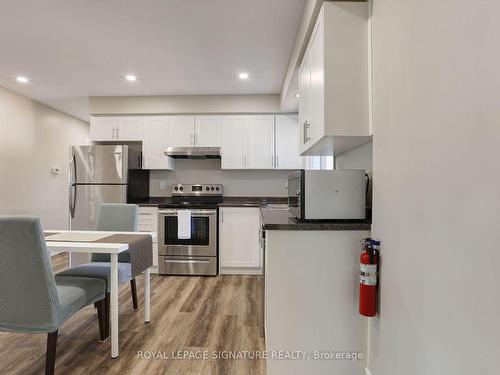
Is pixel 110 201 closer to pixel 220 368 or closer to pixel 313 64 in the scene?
pixel 220 368

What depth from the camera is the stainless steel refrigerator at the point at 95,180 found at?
3.65 m

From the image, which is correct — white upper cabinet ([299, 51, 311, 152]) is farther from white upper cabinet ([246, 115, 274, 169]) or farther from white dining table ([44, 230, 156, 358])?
white upper cabinet ([246, 115, 274, 169])

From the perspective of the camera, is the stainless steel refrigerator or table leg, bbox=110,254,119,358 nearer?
table leg, bbox=110,254,119,358

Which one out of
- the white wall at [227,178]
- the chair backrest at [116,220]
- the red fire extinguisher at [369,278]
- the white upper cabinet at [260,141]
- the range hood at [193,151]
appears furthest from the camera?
the white wall at [227,178]

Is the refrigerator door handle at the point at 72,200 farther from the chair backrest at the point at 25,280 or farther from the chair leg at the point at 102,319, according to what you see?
the chair backrest at the point at 25,280

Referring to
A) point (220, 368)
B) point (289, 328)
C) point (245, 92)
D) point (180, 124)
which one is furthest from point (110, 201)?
point (289, 328)

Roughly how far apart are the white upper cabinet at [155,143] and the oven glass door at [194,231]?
89 centimetres

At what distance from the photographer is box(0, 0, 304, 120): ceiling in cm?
206

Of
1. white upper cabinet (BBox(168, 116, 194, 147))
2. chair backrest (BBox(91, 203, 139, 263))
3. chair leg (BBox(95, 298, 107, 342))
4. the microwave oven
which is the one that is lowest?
chair leg (BBox(95, 298, 107, 342))

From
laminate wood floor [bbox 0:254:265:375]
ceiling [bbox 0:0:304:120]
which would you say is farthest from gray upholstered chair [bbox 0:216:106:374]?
ceiling [bbox 0:0:304:120]

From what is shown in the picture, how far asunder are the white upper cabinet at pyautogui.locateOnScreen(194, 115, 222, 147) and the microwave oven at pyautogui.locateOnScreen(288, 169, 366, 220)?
2.55 m

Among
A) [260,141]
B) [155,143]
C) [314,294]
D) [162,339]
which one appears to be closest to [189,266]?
[162,339]

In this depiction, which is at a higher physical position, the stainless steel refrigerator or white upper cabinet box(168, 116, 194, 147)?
white upper cabinet box(168, 116, 194, 147)

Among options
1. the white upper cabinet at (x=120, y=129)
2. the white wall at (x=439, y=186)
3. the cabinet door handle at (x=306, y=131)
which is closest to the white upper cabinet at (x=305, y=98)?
the cabinet door handle at (x=306, y=131)
